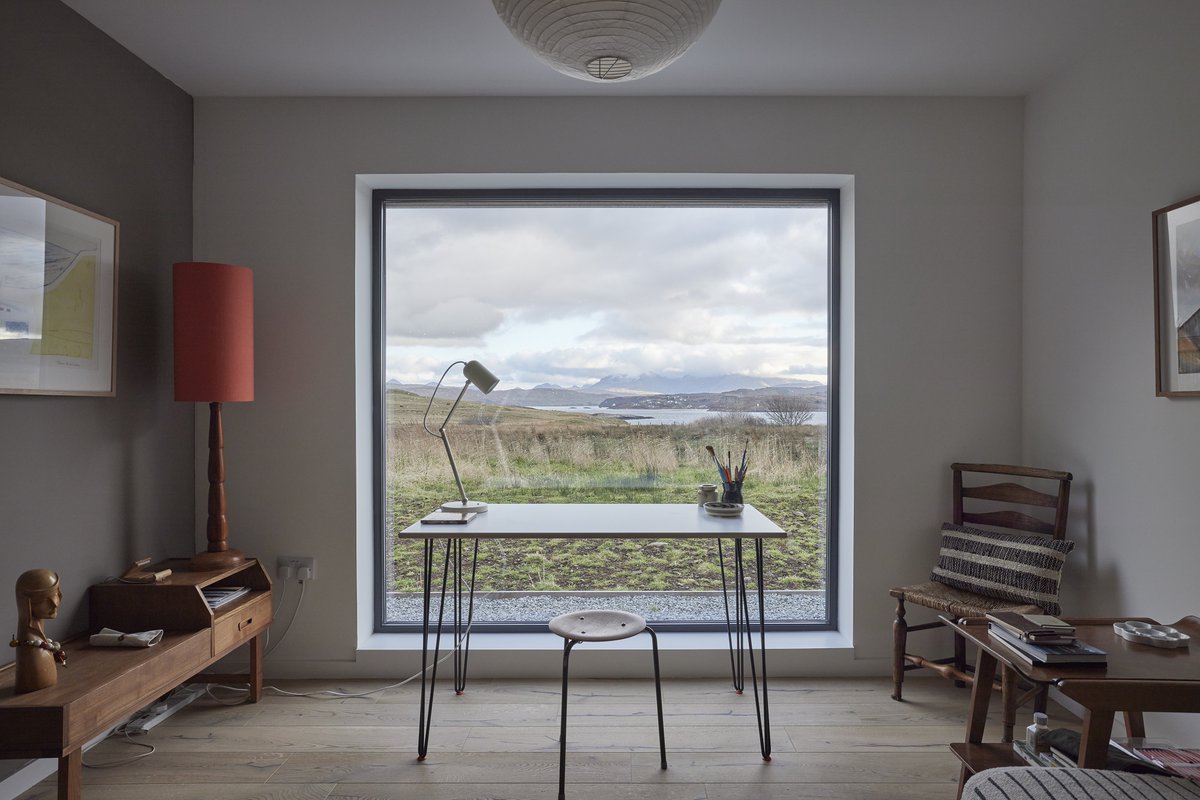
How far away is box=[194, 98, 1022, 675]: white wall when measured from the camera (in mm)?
3129

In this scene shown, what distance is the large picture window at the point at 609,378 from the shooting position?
340 centimetres

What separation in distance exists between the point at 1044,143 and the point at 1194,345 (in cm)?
122

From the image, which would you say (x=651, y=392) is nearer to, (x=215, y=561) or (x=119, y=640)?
(x=215, y=561)

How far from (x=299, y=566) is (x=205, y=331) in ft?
3.70

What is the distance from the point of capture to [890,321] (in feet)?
10.3

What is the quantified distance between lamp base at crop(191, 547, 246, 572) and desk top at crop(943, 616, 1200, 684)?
263 centimetres

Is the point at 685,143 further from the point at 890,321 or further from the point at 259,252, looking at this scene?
the point at 259,252

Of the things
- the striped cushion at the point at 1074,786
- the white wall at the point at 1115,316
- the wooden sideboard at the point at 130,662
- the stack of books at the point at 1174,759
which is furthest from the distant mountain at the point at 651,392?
the striped cushion at the point at 1074,786

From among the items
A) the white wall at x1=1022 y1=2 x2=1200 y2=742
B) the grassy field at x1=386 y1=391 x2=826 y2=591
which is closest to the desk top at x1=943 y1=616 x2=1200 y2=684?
the white wall at x1=1022 y1=2 x2=1200 y2=742

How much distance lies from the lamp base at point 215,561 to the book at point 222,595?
10 cm

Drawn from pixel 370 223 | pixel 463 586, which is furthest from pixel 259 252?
pixel 463 586

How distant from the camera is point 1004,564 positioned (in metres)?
2.73

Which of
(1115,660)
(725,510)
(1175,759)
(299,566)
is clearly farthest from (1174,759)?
(299,566)

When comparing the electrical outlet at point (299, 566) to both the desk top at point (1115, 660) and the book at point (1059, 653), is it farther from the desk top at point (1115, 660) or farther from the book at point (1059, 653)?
the book at point (1059, 653)
